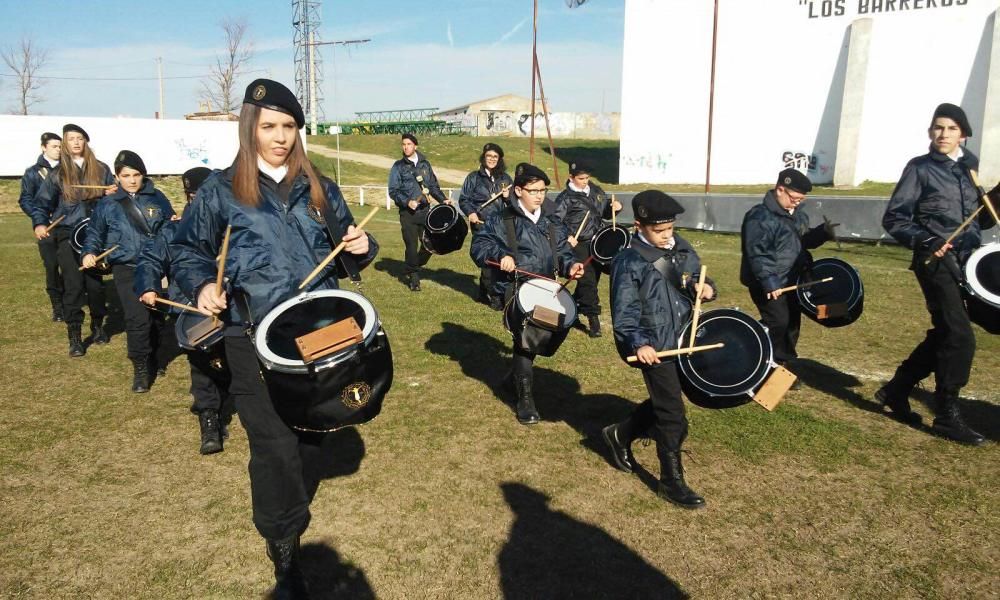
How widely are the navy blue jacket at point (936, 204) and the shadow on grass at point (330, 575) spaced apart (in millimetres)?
4406

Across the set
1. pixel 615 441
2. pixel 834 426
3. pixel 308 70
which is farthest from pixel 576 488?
pixel 308 70

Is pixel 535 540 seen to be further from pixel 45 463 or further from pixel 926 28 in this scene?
pixel 926 28

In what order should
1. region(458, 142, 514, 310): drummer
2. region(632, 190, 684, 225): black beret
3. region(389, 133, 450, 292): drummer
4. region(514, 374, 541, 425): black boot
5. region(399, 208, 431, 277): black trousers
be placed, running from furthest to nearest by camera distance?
region(399, 208, 431, 277): black trousers < region(389, 133, 450, 292): drummer < region(458, 142, 514, 310): drummer < region(514, 374, 541, 425): black boot < region(632, 190, 684, 225): black beret

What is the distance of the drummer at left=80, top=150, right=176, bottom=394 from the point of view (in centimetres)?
643

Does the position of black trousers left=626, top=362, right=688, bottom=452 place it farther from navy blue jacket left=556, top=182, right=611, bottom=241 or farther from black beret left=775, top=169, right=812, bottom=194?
navy blue jacket left=556, top=182, right=611, bottom=241

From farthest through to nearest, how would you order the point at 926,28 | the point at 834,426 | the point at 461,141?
the point at 461,141 → the point at 926,28 → the point at 834,426

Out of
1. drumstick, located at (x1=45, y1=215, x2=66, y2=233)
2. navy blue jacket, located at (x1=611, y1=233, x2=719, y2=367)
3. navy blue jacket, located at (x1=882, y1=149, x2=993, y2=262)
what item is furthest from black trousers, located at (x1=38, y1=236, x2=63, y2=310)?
navy blue jacket, located at (x1=882, y1=149, x2=993, y2=262)

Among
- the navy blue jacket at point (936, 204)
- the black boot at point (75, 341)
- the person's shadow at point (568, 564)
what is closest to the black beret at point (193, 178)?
the black boot at point (75, 341)

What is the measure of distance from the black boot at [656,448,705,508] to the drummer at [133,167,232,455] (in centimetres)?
275

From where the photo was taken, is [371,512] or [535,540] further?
[371,512]

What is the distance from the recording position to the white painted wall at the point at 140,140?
2742 cm

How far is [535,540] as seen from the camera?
3.96 metres

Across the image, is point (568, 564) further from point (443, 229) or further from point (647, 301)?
point (443, 229)

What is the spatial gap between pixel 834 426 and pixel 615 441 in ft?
6.21
